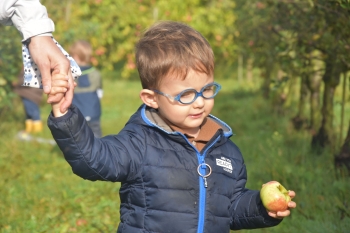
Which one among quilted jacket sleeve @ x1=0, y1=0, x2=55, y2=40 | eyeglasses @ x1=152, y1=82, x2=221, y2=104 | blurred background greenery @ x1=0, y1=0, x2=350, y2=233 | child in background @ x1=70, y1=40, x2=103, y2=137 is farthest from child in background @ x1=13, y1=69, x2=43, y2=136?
eyeglasses @ x1=152, y1=82, x2=221, y2=104

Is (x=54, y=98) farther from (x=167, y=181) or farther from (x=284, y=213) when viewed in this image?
(x=284, y=213)

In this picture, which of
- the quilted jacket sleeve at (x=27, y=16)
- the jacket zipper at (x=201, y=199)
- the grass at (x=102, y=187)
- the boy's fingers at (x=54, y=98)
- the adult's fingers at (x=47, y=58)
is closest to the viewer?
the boy's fingers at (x=54, y=98)

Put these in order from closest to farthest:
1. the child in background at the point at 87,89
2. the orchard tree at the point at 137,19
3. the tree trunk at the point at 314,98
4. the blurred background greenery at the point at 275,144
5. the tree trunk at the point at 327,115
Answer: the blurred background greenery at the point at 275,144 < the tree trunk at the point at 327,115 < the tree trunk at the point at 314,98 < the child in background at the point at 87,89 < the orchard tree at the point at 137,19

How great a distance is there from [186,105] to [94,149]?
48 cm

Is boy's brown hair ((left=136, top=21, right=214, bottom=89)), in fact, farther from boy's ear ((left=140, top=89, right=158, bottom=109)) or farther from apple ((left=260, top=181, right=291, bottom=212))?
apple ((left=260, top=181, right=291, bottom=212))

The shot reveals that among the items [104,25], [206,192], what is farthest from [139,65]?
[104,25]

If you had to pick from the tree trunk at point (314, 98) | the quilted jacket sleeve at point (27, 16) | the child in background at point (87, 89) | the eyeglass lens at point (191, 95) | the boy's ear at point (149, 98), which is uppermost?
the quilted jacket sleeve at point (27, 16)

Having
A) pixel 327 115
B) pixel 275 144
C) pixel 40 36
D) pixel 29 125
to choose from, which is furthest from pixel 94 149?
pixel 29 125

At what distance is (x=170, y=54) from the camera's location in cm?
284

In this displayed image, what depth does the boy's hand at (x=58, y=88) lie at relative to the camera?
233 cm

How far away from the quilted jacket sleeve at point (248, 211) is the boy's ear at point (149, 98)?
20.9 inches

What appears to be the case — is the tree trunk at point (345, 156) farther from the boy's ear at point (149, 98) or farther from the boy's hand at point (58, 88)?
the boy's hand at point (58, 88)

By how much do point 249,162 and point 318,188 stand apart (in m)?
1.47

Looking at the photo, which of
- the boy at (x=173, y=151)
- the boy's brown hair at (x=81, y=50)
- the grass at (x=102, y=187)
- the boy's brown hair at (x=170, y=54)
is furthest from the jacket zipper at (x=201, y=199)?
the boy's brown hair at (x=81, y=50)
